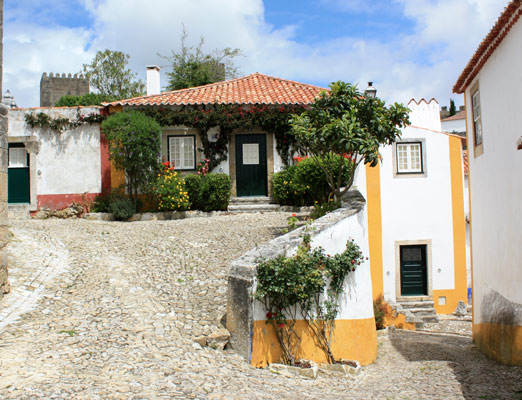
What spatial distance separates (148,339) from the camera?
5004 mm

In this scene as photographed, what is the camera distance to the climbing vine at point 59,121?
14.0m

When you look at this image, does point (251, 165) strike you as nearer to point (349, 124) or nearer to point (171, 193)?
point (171, 193)

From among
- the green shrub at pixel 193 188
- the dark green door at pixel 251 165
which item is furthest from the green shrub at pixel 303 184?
the green shrub at pixel 193 188

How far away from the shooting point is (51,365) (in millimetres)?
4176

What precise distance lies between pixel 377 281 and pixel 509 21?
26.7ft

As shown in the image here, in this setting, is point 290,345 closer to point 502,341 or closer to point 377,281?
point 502,341

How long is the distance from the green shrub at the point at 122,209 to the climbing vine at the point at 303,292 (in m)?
7.84

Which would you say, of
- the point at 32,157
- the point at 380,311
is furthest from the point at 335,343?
the point at 32,157

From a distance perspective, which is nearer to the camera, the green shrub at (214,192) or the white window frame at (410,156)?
the green shrub at (214,192)

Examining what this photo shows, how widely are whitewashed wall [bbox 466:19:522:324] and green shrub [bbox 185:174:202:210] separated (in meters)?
7.17

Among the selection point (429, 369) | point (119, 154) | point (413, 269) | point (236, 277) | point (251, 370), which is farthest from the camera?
point (413, 269)

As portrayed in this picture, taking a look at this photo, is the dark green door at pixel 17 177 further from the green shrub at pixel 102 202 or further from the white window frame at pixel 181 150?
the white window frame at pixel 181 150

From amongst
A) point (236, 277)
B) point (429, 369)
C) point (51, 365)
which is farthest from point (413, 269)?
point (51, 365)

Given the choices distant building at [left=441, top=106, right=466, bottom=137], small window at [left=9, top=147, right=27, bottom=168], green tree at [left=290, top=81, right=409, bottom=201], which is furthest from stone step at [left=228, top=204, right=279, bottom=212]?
distant building at [left=441, top=106, right=466, bottom=137]
